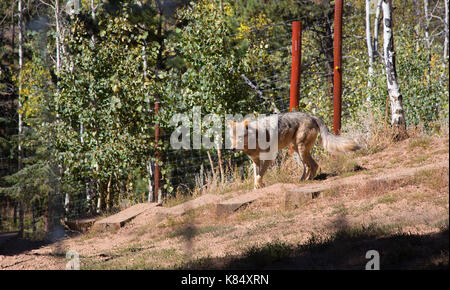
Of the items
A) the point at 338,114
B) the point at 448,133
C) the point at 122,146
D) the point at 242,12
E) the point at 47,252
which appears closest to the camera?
the point at 448,133

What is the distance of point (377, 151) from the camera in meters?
9.32

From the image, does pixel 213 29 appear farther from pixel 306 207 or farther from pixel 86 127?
pixel 306 207

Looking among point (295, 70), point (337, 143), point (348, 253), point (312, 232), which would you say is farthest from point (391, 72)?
point (348, 253)

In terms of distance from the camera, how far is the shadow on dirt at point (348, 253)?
A: 3.75m

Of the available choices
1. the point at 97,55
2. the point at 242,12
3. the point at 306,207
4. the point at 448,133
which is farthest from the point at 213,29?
the point at 242,12

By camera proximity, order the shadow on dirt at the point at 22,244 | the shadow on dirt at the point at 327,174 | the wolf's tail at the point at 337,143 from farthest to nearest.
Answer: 1. the shadow on dirt at the point at 327,174
2. the wolf's tail at the point at 337,143
3. the shadow on dirt at the point at 22,244

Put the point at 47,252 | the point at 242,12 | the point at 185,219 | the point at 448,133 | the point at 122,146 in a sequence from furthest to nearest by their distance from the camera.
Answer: the point at 242,12 < the point at 122,146 < the point at 185,219 < the point at 47,252 < the point at 448,133

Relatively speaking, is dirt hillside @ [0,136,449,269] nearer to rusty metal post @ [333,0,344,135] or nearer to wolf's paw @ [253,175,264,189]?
wolf's paw @ [253,175,264,189]

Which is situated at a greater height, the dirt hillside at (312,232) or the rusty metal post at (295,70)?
the rusty metal post at (295,70)

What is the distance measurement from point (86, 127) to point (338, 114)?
6061 millimetres

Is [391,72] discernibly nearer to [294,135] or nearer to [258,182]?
[294,135]

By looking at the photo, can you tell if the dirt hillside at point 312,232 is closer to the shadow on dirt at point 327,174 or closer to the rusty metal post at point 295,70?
the shadow on dirt at point 327,174

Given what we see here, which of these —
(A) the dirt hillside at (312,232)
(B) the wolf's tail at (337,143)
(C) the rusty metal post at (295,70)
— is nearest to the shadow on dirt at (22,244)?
(A) the dirt hillside at (312,232)

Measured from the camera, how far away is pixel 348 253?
169 inches
